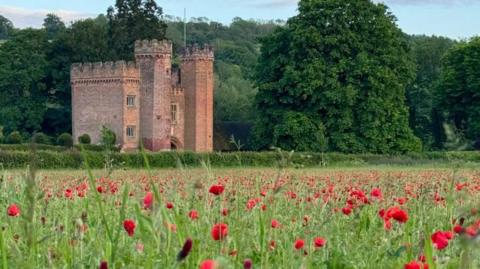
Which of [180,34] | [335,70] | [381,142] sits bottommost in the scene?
[381,142]

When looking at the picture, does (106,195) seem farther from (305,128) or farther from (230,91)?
(230,91)

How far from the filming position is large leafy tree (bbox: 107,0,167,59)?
67.9m

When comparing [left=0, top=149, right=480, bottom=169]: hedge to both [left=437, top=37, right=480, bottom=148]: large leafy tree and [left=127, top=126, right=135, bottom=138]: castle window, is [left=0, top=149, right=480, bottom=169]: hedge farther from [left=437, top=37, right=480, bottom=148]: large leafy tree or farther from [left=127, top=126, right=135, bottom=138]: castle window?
[left=127, top=126, right=135, bottom=138]: castle window

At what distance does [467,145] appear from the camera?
3594mm

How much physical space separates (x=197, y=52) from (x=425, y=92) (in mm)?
17445

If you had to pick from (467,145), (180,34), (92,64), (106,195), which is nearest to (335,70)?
(92,64)

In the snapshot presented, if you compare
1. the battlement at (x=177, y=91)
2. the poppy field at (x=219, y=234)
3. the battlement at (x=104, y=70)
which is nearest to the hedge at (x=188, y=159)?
the battlement at (x=104, y=70)

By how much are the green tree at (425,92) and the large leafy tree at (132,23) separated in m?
17.5

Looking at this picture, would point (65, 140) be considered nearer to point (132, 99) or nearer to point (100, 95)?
point (100, 95)

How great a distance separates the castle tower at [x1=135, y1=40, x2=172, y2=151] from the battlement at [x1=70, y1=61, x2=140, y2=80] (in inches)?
29.0

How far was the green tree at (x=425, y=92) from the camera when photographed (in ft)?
221

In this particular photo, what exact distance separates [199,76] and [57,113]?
10369mm

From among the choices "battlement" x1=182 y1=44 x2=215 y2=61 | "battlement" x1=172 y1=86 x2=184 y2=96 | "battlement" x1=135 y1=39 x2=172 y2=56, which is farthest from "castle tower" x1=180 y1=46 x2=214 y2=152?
"battlement" x1=135 y1=39 x2=172 y2=56

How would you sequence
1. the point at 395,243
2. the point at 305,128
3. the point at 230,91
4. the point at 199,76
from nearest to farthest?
the point at 395,243
the point at 305,128
the point at 199,76
the point at 230,91
